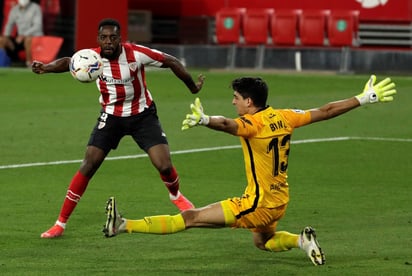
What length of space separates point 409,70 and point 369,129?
432 inches

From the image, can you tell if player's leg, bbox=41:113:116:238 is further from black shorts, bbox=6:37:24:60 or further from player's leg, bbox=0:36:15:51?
black shorts, bbox=6:37:24:60

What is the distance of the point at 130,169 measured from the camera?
1780 centimetres

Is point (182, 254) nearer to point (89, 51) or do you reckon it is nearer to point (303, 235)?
point (303, 235)

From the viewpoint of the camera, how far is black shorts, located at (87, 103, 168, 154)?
13.1 metres

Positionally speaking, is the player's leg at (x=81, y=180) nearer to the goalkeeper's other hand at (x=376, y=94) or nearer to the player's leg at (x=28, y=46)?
the goalkeeper's other hand at (x=376, y=94)

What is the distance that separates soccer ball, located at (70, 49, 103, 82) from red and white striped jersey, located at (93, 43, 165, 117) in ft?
1.16

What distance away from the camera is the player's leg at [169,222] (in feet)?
35.6

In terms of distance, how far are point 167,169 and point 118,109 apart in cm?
81

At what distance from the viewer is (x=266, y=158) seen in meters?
10.9

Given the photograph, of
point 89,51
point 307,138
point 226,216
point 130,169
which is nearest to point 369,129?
point 307,138

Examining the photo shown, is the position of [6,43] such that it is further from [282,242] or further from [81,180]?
[282,242]

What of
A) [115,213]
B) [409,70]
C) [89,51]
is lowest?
[409,70]

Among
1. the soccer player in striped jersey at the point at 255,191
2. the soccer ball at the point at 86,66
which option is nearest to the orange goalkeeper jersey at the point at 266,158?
the soccer player in striped jersey at the point at 255,191

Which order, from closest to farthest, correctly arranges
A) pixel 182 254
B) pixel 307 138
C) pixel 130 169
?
pixel 182 254
pixel 130 169
pixel 307 138
